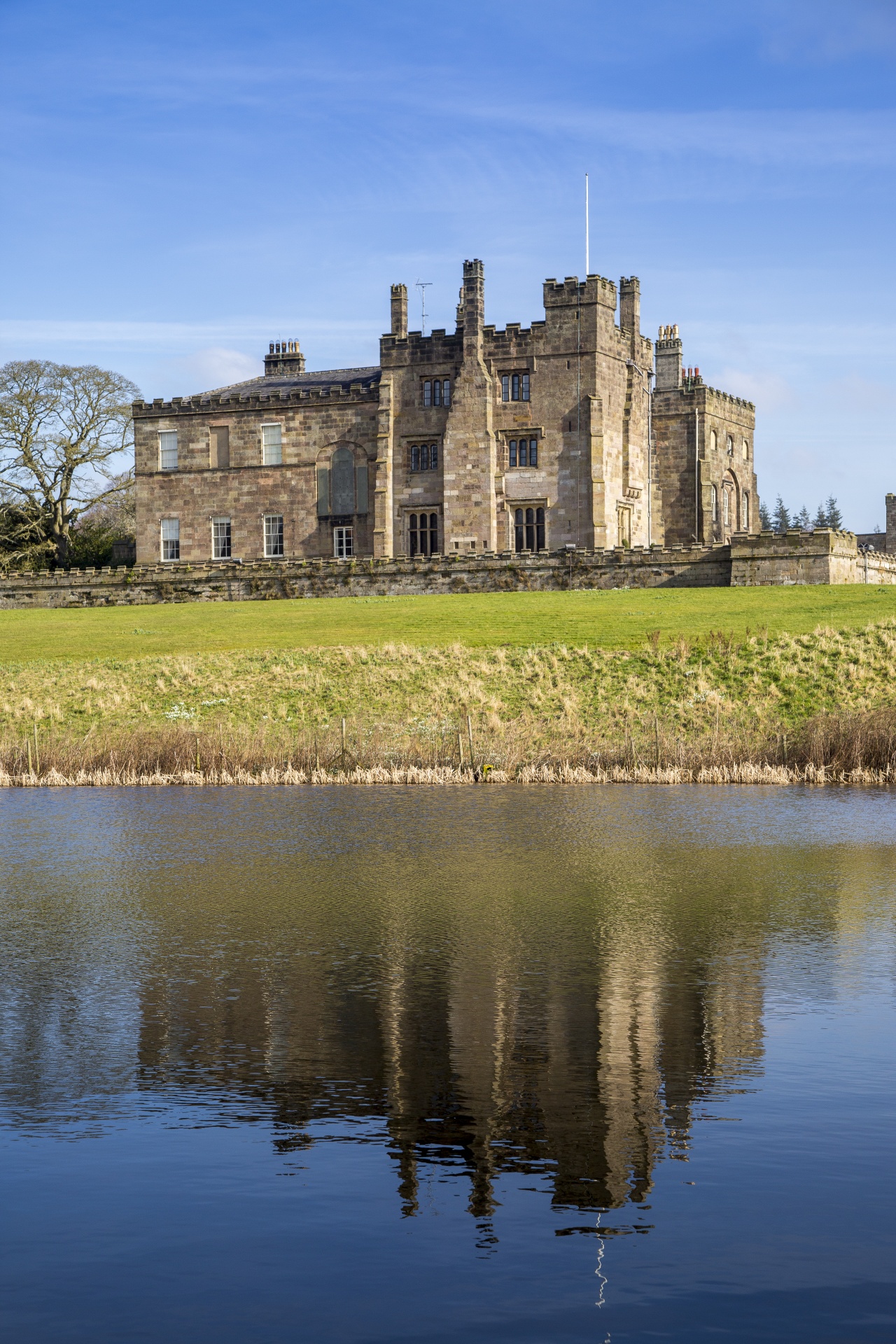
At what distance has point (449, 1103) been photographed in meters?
8.59

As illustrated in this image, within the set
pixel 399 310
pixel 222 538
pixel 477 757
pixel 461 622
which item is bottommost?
pixel 477 757

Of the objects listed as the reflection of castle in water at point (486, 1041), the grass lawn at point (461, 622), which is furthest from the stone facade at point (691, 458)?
the reflection of castle in water at point (486, 1041)

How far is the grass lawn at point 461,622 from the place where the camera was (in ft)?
121

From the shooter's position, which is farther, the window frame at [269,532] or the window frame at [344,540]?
the window frame at [269,532]

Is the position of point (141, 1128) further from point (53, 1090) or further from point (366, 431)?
point (366, 431)

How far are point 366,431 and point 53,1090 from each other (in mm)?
50848

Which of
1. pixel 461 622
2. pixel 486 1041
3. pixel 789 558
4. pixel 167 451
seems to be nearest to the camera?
pixel 486 1041

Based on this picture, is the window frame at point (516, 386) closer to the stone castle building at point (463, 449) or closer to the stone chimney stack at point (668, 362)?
the stone castle building at point (463, 449)

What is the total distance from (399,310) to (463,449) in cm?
634

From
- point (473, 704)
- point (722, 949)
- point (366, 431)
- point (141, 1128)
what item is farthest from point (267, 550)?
point (141, 1128)

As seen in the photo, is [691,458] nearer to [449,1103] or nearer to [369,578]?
[369,578]

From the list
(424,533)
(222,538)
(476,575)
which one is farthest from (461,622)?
(222,538)

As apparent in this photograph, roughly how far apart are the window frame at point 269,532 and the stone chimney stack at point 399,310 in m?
8.43

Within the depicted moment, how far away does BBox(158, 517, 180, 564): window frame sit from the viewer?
6131cm
